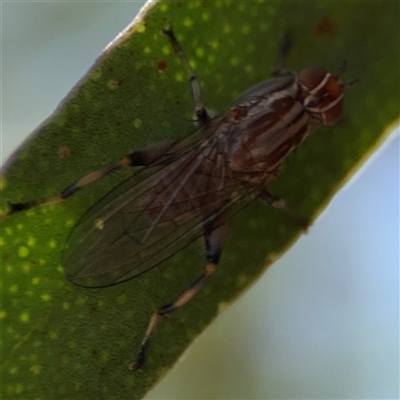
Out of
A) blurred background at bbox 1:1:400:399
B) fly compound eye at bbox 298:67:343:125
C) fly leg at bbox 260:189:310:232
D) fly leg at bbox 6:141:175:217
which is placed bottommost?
blurred background at bbox 1:1:400:399

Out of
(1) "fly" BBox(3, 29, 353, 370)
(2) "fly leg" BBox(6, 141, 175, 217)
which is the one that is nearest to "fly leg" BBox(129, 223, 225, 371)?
(1) "fly" BBox(3, 29, 353, 370)

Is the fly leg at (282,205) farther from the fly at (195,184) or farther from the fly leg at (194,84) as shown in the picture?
the fly leg at (194,84)

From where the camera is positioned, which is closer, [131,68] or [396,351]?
[131,68]

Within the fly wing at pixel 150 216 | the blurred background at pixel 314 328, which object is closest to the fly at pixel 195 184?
the fly wing at pixel 150 216

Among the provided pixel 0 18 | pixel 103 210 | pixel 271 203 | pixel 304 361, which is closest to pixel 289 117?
pixel 271 203

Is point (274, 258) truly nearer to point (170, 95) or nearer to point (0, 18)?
point (170, 95)

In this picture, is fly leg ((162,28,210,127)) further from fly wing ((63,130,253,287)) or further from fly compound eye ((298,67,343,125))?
fly compound eye ((298,67,343,125))

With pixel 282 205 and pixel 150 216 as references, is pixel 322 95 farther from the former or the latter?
pixel 150 216
